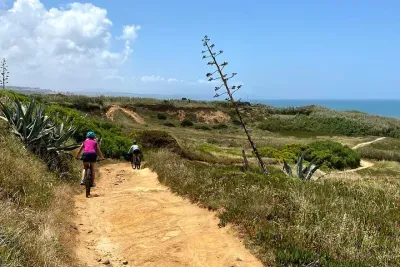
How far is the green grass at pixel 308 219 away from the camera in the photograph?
6.36 metres

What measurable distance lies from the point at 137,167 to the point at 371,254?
13.9 m

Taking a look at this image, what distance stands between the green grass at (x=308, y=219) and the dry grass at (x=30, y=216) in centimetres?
312

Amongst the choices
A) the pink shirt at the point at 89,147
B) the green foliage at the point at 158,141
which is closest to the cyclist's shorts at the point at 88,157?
the pink shirt at the point at 89,147

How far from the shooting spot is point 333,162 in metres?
38.6

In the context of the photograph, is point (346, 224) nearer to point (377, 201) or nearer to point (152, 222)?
point (377, 201)

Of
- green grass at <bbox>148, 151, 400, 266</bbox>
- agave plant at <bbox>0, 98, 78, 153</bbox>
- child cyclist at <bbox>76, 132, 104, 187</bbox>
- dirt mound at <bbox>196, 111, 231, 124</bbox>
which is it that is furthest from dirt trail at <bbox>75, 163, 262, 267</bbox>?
dirt mound at <bbox>196, 111, 231, 124</bbox>

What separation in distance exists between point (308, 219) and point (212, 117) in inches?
2798

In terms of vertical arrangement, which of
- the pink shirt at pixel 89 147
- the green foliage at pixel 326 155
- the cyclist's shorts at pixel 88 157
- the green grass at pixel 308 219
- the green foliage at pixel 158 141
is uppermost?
the pink shirt at pixel 89 147

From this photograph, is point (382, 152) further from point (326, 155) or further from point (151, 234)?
point (151, 234)

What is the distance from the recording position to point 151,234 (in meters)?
8.18

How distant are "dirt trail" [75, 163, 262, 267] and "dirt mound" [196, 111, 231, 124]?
65.4 meters

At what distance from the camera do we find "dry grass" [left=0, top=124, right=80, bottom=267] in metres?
5.18

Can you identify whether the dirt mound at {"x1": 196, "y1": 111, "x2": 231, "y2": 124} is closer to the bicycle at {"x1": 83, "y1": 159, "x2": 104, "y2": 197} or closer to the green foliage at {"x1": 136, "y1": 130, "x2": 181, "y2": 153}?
the green foliage at {"x1": 136, "y1": 130, "x2": 181, "y2": 153}

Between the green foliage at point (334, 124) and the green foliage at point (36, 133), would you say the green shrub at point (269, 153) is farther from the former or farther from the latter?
the green foliage at point (334, 124)
